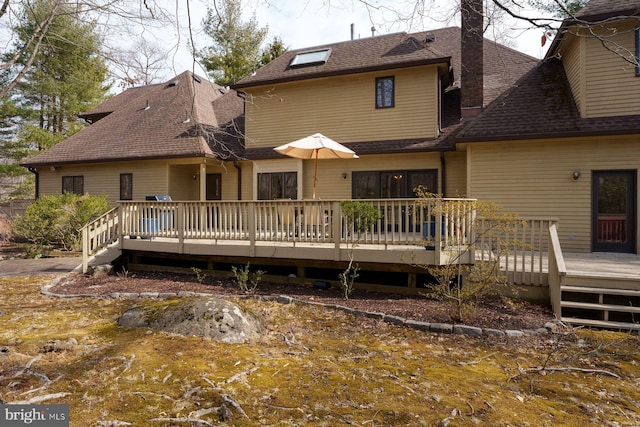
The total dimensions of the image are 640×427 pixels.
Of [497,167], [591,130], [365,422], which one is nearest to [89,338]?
[365,422]

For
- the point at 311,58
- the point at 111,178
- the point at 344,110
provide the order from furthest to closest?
the point at 111,178 < the point at 311,58 < the point at 344,110

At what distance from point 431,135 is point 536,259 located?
5025mm

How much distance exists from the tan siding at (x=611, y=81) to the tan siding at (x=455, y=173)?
10.9 ft

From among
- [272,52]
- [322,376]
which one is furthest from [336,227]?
[272,52]

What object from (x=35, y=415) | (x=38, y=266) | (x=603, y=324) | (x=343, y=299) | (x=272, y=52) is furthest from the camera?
(x=272, y=52)

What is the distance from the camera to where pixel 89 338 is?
457 cm

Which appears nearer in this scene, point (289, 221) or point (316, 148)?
point (289, 221)

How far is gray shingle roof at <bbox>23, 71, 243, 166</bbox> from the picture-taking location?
13736 millimetres

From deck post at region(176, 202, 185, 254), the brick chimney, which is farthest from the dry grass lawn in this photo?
the brick chimney

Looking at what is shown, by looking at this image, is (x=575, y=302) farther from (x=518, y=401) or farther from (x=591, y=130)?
(x=591, y=130)

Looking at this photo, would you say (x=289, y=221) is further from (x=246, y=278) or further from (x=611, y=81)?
(x=611, y=81)

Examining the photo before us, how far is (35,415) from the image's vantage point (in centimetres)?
283

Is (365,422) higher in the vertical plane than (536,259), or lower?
lower

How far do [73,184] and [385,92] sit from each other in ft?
46.1
